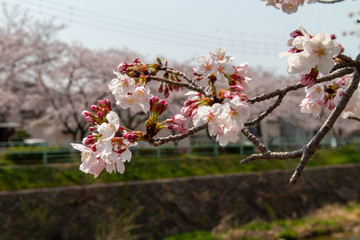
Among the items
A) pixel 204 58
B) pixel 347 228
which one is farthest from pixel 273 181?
pixel 204 58

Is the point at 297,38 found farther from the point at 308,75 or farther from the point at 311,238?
the point at 311,238

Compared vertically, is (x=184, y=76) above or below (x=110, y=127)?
above

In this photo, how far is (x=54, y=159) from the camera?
1128 cm

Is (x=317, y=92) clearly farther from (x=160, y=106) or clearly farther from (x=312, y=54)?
(x=160, y=106)

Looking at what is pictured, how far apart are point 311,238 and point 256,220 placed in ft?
5.43

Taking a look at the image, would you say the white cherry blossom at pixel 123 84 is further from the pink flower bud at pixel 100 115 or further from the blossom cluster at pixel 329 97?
the blossom cluster at pixel 329 97

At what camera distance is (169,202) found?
11062mm

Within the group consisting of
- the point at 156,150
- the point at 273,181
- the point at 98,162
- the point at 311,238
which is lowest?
the point at 311,238

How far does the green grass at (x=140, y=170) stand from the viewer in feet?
32.5

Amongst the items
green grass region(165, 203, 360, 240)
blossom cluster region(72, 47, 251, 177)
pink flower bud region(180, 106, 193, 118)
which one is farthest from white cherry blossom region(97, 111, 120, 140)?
green grass region(165, 203, 360, 240)

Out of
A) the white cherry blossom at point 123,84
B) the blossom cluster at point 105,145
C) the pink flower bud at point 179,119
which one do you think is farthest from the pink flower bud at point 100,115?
the pink flower bud at point 179,119

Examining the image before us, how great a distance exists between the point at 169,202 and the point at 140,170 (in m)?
1.29

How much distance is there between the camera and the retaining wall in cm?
934

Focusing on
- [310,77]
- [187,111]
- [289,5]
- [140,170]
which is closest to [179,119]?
[187,111]
